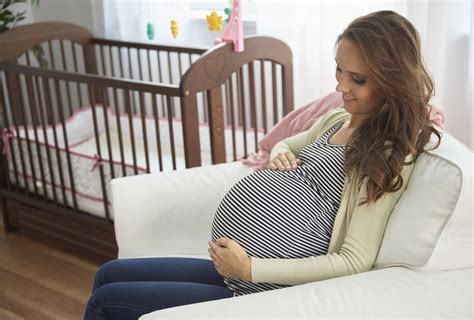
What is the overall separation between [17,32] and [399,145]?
7.42ft

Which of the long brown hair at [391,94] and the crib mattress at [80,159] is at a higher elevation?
the long brown hair at [391,94]

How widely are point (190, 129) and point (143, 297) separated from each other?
98 centimetres

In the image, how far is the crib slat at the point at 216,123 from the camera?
251cm

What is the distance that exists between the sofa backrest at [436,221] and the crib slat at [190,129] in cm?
110

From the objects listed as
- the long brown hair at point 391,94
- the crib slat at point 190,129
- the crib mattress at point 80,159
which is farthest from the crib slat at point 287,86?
the long brown hair at point 391,94

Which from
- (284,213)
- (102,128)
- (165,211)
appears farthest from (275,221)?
(102,128)

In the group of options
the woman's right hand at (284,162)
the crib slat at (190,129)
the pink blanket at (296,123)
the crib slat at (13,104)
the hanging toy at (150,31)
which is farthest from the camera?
the hanging toy at (150,31)

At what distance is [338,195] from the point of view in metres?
1.62

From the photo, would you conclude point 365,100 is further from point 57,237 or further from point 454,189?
point 57,237

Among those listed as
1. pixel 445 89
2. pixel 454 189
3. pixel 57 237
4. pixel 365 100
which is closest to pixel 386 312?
pixel 454 189

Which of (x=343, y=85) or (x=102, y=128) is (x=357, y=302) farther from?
(x=102, y=128)

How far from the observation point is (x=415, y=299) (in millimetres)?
1395

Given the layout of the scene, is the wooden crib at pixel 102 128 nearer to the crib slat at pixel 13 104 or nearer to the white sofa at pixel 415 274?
the crib slat at pixel 13 104

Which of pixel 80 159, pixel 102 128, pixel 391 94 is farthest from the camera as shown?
pixel 102 128
